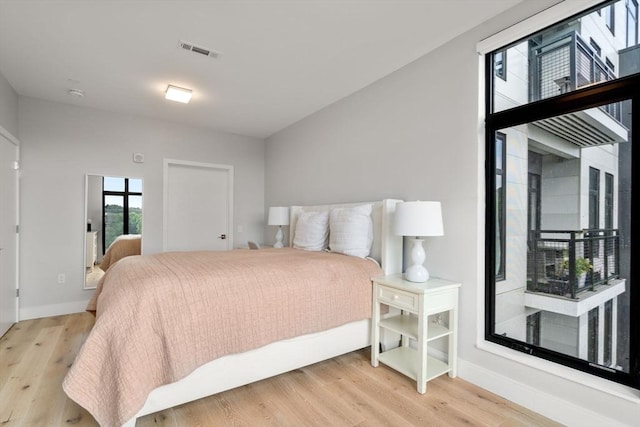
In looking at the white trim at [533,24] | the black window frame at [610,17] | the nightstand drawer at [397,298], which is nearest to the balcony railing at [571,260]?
the nightstand drawer at [397,298]

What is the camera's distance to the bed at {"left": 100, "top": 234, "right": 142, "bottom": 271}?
380 centimetres

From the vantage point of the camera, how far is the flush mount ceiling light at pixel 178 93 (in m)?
3.12

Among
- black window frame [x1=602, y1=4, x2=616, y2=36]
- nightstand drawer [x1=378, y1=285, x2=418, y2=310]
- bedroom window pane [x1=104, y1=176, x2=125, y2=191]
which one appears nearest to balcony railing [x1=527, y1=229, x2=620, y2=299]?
nightstand drawer [x1=378, y1=285, x2=418, y2=310]

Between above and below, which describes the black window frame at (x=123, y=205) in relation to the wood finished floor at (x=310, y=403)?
above

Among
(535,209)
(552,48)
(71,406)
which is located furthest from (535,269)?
(71,406)

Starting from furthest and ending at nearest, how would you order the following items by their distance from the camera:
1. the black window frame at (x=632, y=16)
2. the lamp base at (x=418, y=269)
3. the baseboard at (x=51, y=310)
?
the baseboard at (x=51, y=310), the lamp base at (x=418, y=269), the black window frame at (x=632, y=16)

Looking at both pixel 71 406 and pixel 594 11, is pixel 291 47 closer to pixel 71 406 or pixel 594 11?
pixel 594 11

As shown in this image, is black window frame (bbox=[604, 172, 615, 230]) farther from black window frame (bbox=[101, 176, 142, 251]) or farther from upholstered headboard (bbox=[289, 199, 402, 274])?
black window frame (bbox=[101, 176, 142, 251])

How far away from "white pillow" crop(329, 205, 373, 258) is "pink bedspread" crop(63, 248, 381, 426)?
0.26 metres

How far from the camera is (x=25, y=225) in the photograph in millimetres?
3436

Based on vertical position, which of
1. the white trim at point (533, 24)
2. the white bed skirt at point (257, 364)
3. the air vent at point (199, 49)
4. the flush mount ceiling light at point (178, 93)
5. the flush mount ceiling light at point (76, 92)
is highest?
the air vent at point (199, 49)

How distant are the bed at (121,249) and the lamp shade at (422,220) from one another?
140 inches

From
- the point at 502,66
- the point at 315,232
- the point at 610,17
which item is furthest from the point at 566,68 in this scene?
the point at 315,232

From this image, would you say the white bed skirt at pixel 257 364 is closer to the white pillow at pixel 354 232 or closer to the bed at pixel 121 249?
the white pillow at pixel 354 232
